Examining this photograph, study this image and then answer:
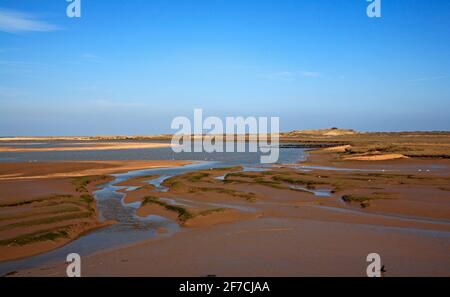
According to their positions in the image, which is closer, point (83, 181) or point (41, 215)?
point (41, 215)

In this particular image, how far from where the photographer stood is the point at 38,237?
39.2 ft

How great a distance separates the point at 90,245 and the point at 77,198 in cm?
762

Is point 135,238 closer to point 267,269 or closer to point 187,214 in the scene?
point 187,214

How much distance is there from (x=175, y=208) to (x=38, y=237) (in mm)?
5853

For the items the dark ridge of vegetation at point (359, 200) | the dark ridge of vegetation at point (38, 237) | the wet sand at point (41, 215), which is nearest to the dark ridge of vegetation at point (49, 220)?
the wet sand at point (41, 215)

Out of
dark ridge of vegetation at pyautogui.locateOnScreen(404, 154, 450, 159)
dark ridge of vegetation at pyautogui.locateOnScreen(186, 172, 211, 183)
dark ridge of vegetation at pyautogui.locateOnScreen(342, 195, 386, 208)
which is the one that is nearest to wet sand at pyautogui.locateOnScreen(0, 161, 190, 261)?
dark ridge of vegetation at pyautogui.locateOnScreen(186, 172, 211, 183)

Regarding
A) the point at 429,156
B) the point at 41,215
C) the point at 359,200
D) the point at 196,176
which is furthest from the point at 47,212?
the point at 429,156

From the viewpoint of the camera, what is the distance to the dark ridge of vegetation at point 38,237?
37.5 feet

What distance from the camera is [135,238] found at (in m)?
12.5

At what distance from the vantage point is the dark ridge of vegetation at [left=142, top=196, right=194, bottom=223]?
590 inches

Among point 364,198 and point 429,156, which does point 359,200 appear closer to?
point 364,198

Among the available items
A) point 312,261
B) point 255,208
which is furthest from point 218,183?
point 312,261

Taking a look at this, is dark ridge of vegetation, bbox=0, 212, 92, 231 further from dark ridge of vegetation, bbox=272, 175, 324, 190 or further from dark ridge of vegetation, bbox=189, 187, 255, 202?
dark ridge of vegetation, bbox=272, 175, 324, 190

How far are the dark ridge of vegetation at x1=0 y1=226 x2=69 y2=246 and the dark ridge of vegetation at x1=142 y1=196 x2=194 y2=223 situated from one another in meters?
4.11
